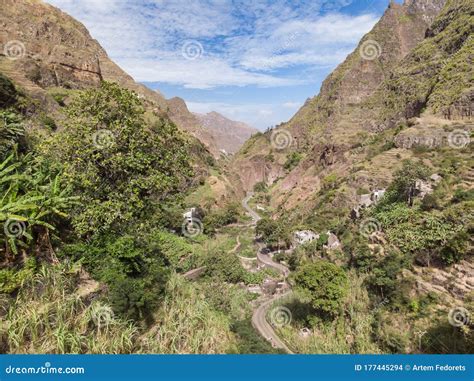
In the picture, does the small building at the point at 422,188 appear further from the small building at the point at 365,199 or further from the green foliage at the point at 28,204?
the green foliage at the point at 28,204

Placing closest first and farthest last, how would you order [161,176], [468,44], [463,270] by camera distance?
1. [161,176]
2. [463,270]
3. [468,44]

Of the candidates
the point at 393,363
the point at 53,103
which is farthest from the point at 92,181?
the point at 53,103

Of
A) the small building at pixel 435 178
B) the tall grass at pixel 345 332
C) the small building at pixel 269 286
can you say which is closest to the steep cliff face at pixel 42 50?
the small building at pixel 269 286

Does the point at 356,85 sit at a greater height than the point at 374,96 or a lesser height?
greater

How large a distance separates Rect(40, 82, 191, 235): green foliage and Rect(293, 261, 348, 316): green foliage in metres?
22.0

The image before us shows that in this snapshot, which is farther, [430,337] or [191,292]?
[430,337]

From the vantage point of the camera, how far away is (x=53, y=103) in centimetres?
4647

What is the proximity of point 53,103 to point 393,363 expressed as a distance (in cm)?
5520

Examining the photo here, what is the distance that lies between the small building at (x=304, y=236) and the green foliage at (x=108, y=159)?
41.5m

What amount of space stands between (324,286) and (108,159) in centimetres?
2537

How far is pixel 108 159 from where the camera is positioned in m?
12.3

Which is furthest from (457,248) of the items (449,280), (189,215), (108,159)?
(189,215)

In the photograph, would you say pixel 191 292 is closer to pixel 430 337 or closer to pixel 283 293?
pixel 430 337

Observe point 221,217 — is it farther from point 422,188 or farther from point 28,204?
point 28,204
